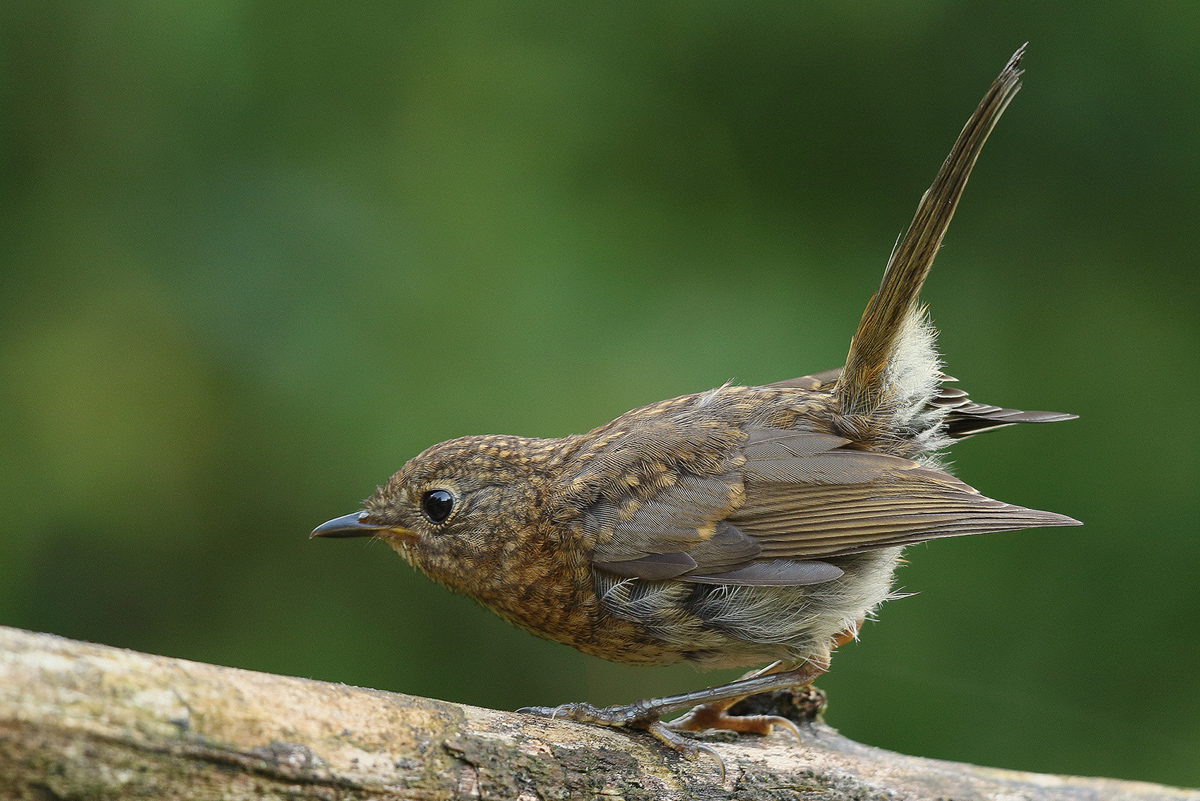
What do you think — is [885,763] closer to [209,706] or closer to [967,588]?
[967,588]

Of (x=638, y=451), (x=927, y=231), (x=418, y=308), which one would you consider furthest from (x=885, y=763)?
(x=418, y=308)

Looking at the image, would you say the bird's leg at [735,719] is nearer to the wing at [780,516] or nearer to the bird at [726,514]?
the bird at [726,514]

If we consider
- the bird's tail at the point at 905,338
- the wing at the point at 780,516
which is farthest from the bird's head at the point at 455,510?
the bird's tail at the point at 905,338

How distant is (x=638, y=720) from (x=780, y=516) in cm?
77

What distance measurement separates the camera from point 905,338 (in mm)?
3176

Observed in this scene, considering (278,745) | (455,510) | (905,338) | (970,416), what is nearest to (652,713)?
(455,510)

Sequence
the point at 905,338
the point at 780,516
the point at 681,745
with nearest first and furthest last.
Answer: the point at 681,745
the point at 780,516
the point at 905,338

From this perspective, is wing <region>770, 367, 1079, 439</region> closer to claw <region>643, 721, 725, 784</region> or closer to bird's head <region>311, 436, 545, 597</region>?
bird's head <region>311, 436, 545, 597</region>

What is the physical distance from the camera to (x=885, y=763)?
2.97m

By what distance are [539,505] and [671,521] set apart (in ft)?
1.45

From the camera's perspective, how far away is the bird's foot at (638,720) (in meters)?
2.64

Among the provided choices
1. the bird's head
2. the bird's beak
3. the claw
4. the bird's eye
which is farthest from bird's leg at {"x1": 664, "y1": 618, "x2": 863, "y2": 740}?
the bird's beak

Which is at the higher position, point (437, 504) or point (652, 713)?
point (437, 504)

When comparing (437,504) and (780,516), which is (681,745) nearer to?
(780,516)
